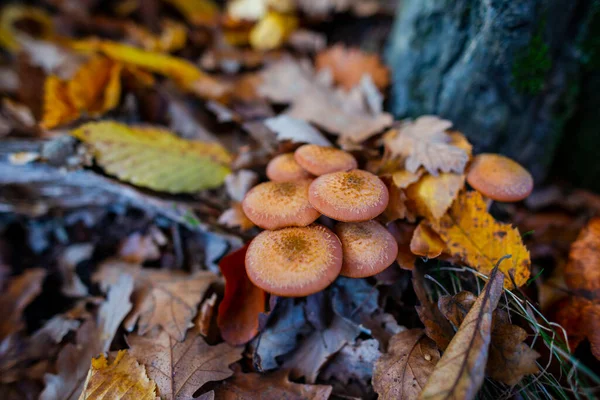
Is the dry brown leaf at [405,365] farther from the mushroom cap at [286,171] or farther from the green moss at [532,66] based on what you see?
the green moss at [532,66]

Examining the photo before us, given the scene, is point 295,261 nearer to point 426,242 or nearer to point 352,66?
point 426,242

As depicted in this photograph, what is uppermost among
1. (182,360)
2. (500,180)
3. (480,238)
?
(500,180)

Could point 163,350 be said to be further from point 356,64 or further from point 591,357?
point 356,64

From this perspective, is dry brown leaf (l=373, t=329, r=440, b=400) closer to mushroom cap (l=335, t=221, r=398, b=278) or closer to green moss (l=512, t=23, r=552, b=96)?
mushroom cap (l=335, t=221, r=398, b=278)

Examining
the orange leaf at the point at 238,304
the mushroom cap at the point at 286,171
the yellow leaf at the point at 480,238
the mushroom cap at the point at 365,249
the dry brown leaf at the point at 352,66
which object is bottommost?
the orange leaf at the point at 238,304

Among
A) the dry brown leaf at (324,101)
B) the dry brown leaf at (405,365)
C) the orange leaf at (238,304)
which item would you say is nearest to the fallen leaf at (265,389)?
the orange leaf at (238,304)

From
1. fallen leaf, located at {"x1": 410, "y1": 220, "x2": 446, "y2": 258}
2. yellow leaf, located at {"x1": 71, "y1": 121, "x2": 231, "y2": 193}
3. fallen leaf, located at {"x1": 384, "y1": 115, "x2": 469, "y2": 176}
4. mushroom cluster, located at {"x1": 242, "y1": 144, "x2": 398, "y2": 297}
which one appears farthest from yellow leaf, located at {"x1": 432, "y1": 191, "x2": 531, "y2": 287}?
yellow leaf, located at {"x1": 71, "y1": 121, "x2": 231, "y2": 193}

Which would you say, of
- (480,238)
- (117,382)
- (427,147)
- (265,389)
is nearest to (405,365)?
(265,389)
